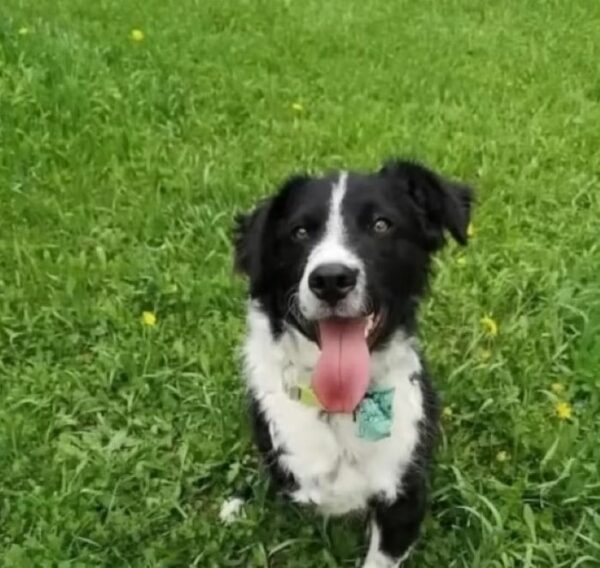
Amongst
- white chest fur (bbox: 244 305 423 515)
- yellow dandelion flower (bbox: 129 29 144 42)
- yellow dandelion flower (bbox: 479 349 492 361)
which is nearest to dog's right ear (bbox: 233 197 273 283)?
white chest fur (bbox: 244 305 423 515)

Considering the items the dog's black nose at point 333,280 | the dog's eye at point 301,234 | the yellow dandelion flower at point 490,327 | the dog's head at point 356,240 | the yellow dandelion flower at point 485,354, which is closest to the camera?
the dog's black nose at point 333,280

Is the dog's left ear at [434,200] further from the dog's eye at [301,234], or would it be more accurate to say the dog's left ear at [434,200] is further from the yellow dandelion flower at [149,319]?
the yellow dandelion flower at [149,319]

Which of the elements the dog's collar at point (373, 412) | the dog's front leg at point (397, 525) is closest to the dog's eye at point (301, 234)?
the dog's collar at point (373, 412)

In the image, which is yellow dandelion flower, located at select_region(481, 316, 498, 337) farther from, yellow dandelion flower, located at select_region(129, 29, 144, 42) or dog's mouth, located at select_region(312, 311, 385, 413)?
A: yellow dandelion flower, located at select_region(129, 29, 144, 42)

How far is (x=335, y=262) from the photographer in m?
2.54

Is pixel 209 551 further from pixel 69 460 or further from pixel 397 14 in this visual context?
pixel 397 14

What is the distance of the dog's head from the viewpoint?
2629 mm

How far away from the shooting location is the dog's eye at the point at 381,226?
8.95 feet

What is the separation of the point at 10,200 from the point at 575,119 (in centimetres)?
265

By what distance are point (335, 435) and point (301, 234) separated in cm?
55

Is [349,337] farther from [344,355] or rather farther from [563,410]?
[563,410]

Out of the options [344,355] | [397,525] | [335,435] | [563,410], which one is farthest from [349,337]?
[563,410]

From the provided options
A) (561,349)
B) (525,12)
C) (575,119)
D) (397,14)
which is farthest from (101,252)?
(525,12)

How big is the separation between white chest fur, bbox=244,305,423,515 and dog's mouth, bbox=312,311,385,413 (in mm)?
111
